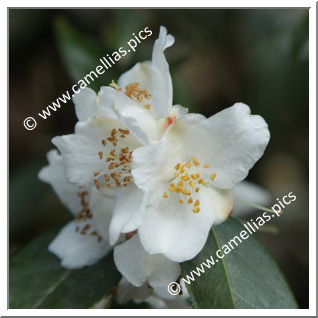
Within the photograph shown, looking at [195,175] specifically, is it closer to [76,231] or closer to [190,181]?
[190,181]

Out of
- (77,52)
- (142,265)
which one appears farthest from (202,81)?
(142,265)

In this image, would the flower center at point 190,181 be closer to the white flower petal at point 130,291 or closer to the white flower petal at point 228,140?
the white flower petal at point 228,140

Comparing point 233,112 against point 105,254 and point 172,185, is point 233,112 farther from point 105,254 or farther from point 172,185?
point 105,254

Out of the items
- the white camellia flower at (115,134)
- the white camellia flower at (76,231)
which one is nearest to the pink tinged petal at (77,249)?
the white camellia flower at (76,231)

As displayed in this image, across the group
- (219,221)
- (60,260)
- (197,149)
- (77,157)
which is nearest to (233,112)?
(197,149)

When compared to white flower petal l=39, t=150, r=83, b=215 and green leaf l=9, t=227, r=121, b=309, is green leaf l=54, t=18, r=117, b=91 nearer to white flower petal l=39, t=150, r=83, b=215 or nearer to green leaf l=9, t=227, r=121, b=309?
white flower petal l=39, t=150, r=83, b=215
